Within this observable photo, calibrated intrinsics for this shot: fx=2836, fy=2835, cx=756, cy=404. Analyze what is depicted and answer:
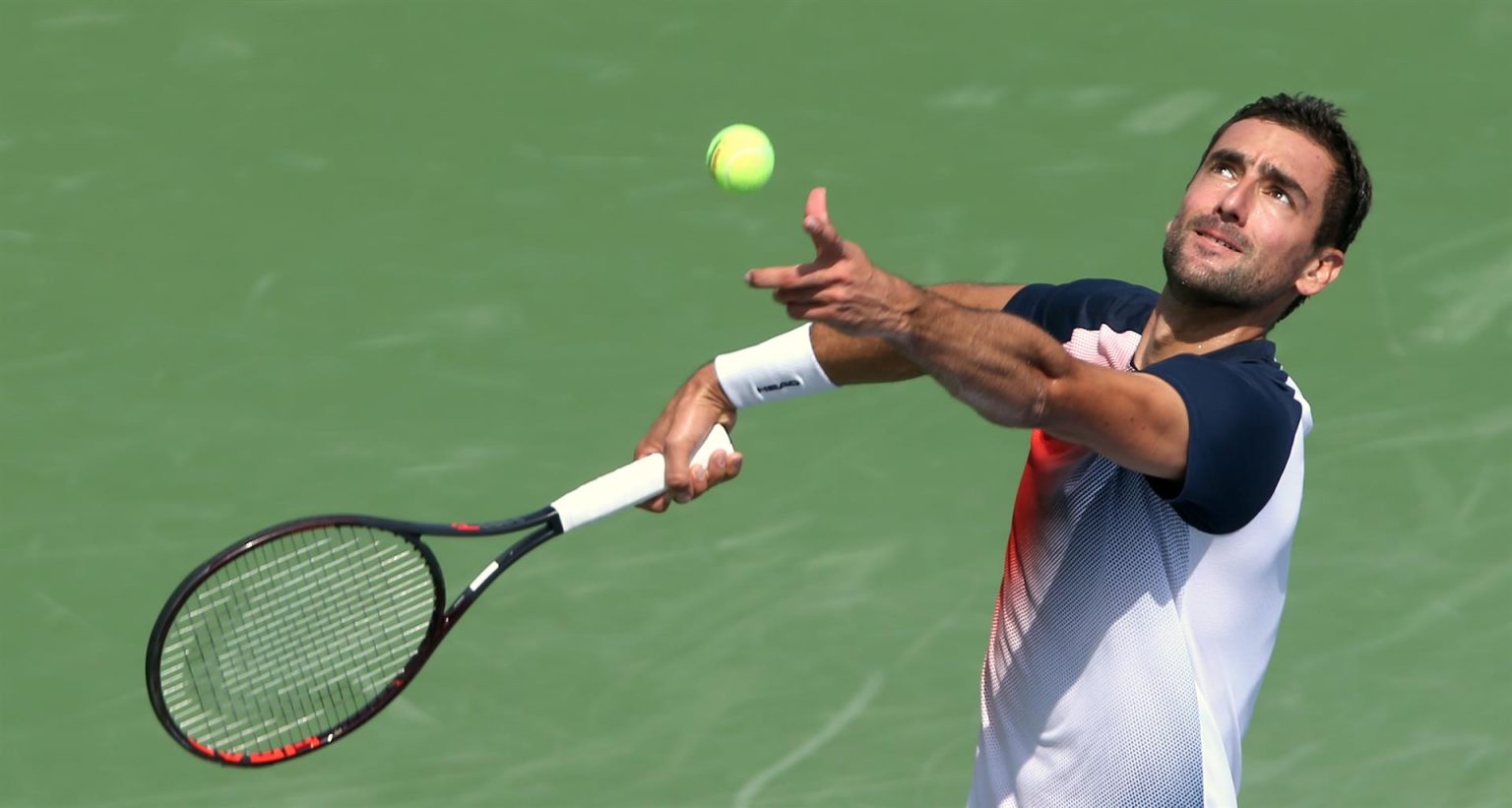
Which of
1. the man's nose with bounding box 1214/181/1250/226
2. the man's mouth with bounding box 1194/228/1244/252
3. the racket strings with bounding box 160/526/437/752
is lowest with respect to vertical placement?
the racket strings with bounding box 160/526/437/752

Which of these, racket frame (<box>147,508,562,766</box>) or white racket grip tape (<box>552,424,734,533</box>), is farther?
white racket grip tape (<box>552,424,734,533</box>)

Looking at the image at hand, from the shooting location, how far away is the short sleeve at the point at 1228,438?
480 centimetres

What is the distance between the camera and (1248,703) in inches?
214

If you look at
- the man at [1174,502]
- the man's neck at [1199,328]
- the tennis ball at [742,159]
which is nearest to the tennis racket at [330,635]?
the man at [1174,502]

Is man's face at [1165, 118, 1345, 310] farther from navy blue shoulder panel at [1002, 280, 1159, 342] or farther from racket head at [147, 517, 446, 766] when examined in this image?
racket head at [147, 517, 446, 766]

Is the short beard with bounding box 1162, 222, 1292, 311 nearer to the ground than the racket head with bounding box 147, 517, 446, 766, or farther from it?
farther from it

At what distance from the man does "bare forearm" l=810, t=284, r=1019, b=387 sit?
15 cm

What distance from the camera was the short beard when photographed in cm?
511

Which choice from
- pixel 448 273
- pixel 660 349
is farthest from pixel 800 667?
pixel 448 273

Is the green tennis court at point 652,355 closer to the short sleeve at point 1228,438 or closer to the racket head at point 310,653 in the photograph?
the racket head at point 310,653

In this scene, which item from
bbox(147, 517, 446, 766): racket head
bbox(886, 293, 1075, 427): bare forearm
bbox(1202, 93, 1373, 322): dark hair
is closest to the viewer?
bbox(886, 293, 1075, 427): bare forearm


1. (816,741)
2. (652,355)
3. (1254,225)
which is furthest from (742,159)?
(652,355)

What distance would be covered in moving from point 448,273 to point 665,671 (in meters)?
1.76

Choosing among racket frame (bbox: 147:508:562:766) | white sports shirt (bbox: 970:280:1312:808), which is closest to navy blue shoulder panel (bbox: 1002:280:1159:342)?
white sports shirt (bbox: 970:280:1312:808)
